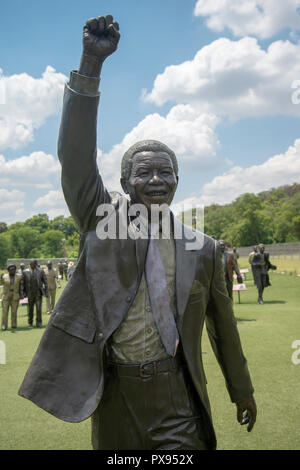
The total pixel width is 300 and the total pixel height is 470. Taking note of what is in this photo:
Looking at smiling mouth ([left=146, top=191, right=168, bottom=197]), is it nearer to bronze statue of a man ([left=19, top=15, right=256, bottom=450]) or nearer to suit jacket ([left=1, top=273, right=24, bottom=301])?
bronze statue of a man ([left=19, top=15, right=256, bottom=450])

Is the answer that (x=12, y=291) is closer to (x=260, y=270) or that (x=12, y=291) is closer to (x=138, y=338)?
(x=260, y=270)

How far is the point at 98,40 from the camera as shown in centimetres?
194

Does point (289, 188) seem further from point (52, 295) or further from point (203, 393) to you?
point (203, 393)

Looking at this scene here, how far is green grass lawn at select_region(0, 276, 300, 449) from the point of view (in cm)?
446

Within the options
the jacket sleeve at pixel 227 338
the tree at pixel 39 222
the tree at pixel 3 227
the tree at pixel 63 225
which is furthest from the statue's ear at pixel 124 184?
the tree at pixel 39 222

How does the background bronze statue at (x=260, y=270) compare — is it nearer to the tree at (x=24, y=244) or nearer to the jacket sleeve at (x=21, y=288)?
the jacket sleeve at (x=21, y=288)

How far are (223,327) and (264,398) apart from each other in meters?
3.51

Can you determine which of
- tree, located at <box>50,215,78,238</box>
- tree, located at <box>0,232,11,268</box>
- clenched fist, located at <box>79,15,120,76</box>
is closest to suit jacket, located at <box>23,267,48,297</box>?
clenched fist, located at <box>79,15,120,76</box>

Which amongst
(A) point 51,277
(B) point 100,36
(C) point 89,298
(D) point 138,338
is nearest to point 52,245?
(A) point 51,277

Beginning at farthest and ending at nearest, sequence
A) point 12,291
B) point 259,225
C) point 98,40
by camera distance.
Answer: point 259,225, point 12,291, point 98,40

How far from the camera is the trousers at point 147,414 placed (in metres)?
2.10

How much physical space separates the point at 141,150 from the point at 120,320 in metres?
0.92

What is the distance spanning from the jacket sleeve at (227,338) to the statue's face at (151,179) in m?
Answer: 0.46
